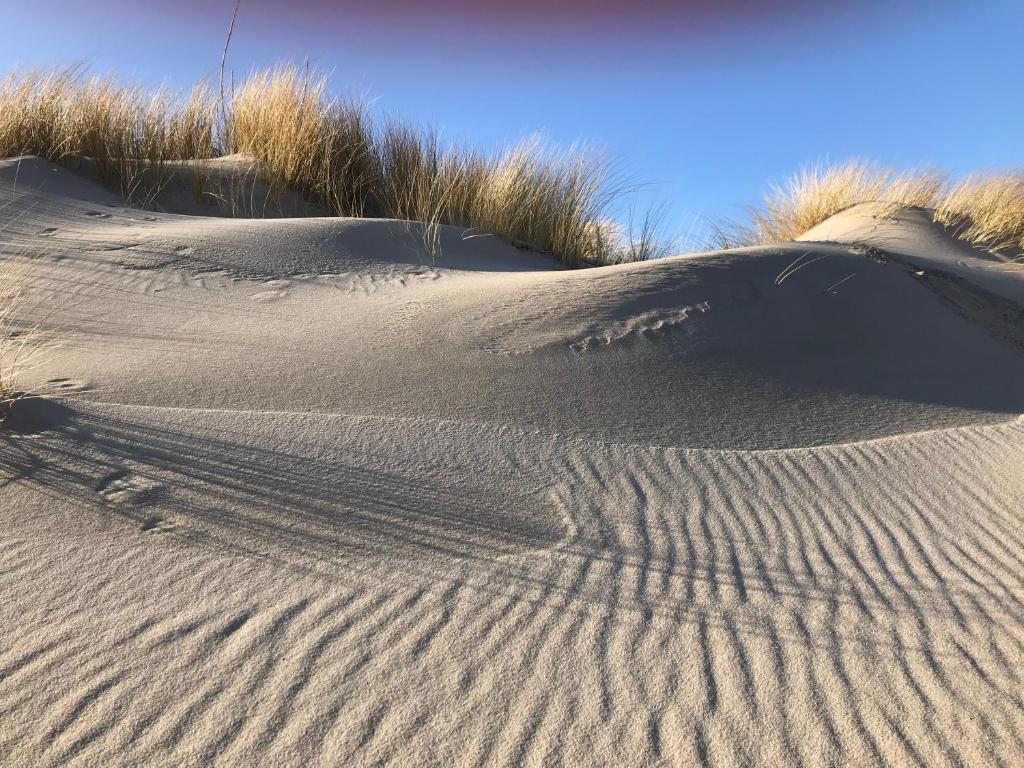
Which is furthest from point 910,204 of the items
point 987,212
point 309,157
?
point 309,157

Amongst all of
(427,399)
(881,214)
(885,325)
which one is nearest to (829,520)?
(427,399)

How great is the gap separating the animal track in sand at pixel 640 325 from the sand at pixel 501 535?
20 millimetres

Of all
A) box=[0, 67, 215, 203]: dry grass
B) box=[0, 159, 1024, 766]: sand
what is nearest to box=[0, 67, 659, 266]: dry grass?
box=[0, 67, 215, 203]: dry grass

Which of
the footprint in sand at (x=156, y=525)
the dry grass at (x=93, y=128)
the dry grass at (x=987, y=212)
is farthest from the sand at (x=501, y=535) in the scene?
the dry grass at (x=987, y=212)

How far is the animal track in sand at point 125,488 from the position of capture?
2119mm

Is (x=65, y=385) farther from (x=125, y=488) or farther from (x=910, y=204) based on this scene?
(x=910, y=204)

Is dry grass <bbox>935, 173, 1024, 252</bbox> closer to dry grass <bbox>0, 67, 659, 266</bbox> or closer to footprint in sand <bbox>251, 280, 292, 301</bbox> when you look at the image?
dry grass <bbox>0, 67, 659, 266</bbox>

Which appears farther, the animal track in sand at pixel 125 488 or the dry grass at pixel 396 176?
the dry grass at pixel 396 176

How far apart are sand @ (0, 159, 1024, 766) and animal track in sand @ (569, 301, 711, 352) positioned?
2cm

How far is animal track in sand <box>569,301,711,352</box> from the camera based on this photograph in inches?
152

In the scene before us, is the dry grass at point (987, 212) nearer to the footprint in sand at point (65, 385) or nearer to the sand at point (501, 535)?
the sand at point (501, 535)

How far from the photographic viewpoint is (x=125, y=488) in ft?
7.11

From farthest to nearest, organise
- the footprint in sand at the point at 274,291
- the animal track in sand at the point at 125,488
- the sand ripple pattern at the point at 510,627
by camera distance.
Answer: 1. the footprint in sand at the point at 274,291
2. the animal track in sand at the point at 125,488
3. the sand ripple pattern at the point at 510,627

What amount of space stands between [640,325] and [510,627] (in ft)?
8.39
